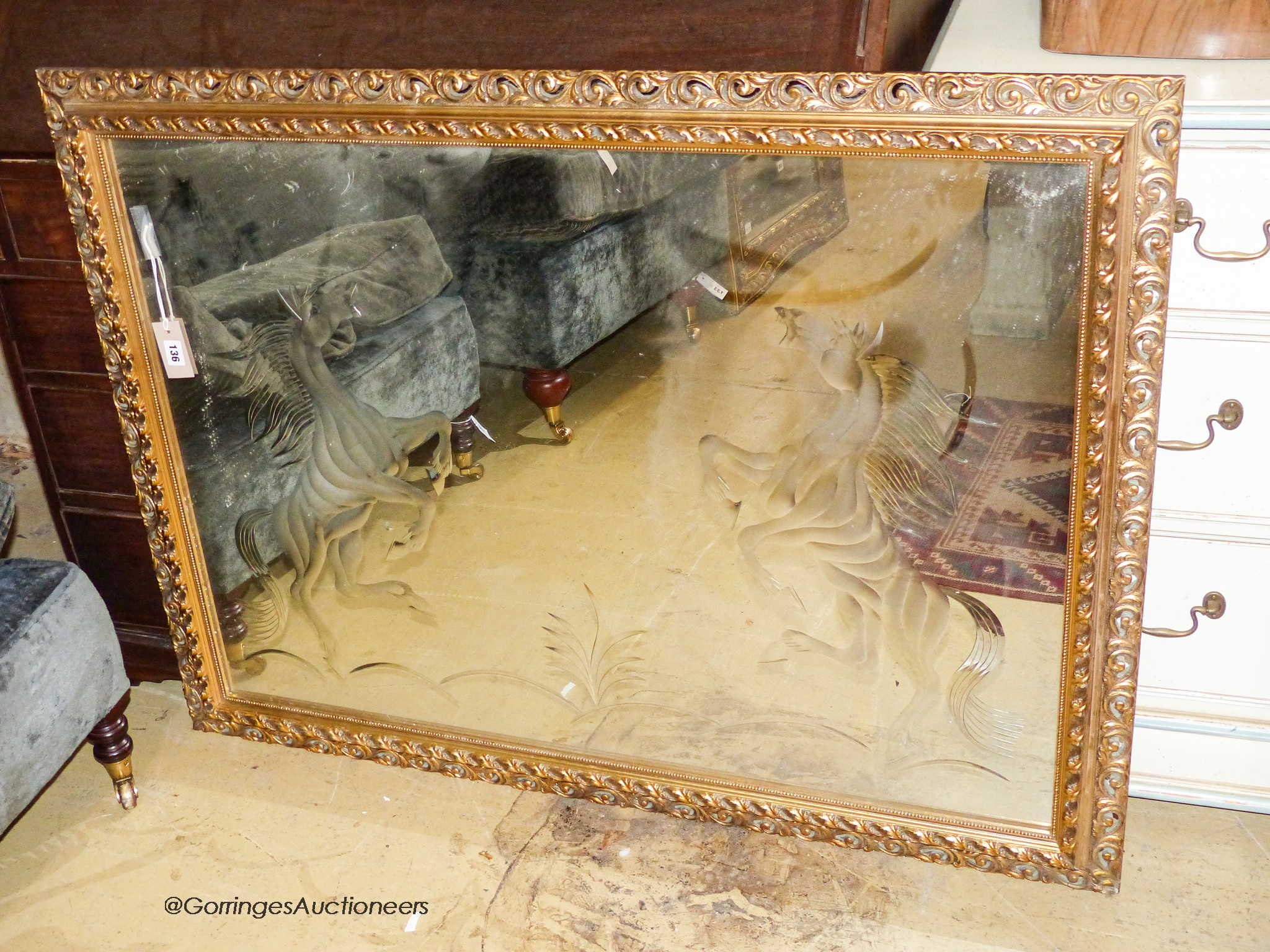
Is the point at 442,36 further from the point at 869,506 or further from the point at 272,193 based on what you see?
the point at 869,506

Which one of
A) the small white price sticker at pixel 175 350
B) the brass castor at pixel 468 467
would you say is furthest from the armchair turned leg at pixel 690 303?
the small white price sticker at pixel 175 350

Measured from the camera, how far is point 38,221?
153cm

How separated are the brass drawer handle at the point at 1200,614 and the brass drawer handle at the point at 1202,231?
0.42m

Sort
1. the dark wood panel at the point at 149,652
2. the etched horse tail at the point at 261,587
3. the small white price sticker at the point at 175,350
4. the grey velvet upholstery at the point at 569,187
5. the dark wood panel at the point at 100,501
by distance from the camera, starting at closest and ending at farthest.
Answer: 1. the grey velvet upholstery at the point at 569,187
2. the small white price sticker at the point at 175,350
3. the etched horse tail at the point at 261,587
4. the dark wood panel at the point at 100,501
5. the dark wood panel at the point at 149,652

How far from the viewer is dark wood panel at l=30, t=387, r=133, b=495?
1661 mm

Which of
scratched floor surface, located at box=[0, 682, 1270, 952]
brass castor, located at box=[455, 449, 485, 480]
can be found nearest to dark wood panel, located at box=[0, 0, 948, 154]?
brass castor, located at box=[455, 449, 485, 480]

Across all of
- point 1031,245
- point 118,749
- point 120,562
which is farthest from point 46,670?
point 1031,245

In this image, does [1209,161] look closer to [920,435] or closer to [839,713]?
[920,435]

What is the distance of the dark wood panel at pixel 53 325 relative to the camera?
1.58 m

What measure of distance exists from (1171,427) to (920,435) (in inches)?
12.1

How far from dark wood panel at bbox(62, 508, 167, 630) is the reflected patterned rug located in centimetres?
120

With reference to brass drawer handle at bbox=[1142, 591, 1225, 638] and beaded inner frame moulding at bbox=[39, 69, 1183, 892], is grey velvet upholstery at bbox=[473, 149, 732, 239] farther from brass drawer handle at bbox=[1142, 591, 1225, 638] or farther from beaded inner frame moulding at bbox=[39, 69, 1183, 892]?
brass drawer handle at bbox=[1142, 591, 1225, 638]

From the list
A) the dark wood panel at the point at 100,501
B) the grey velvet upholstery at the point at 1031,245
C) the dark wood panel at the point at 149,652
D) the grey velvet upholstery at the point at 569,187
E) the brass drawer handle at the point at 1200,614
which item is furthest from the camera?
the dark wood panel at the point at 149,652

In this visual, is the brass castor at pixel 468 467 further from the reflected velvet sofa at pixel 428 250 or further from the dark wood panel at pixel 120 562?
the dark wood panel at pixel 120 562
